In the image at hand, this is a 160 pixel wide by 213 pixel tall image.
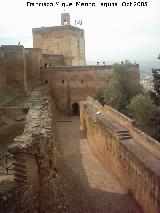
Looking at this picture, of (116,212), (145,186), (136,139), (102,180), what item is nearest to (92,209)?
(116,212)

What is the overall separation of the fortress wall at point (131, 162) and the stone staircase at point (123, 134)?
18 centimetres

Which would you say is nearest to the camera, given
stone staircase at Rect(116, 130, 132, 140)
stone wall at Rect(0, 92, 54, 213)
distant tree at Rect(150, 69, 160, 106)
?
stone wall at Rect(0, 92, 54, 213)

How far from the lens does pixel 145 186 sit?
12.5 m

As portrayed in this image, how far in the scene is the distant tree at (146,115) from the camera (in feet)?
66.9

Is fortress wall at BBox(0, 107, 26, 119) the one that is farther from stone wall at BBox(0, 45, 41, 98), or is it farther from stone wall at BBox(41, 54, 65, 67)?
stone wall at BBox(41, 54, 65, 67)

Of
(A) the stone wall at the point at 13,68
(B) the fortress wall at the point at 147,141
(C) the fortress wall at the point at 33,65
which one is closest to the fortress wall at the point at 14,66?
(A) the stone wall at the point at 13,68

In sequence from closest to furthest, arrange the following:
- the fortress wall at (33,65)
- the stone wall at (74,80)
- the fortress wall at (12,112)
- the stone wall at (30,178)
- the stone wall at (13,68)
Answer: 1. the stone wall at (30,178)
2. the fortress wall at (12,112)
3. the stone wall at (13,68)
4. the fortress wall at (33,65)
5. the stone wall at (74,80)

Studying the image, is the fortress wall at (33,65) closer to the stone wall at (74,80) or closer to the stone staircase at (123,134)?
the stone wall at (74,80)

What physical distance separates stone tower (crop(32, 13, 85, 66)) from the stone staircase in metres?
26.0

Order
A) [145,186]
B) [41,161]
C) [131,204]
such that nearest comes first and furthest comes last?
[41,161] → [145,186] → [131,204]

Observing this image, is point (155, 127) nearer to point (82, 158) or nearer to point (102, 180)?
point (82, 158)

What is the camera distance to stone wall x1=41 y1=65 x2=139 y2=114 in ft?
112

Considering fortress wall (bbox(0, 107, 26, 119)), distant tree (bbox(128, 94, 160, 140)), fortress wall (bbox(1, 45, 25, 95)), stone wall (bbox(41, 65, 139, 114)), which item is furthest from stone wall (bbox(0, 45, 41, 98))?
distant tree (bbox(128, 94, 160, 140))

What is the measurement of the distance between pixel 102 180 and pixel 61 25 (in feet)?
96.4
